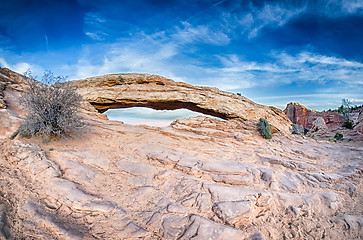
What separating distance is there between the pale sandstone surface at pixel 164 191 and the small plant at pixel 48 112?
17.5 inches

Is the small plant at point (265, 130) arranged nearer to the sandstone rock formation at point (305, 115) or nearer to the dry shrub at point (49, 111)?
the dry shrub at point (49, 111)

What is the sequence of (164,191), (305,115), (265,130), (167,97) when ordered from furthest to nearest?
(305,115) < (167,97) < (265,130) < (164,191)

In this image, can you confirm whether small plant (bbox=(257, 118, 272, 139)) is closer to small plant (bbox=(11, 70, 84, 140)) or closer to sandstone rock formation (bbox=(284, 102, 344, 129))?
small plant (bbox=(11, 70, 84, 140))

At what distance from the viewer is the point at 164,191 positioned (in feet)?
16.4

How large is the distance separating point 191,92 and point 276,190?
960 cm

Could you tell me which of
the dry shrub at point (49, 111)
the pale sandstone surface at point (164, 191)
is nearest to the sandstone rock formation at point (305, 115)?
the pale sandstone surface at point (164, 191)

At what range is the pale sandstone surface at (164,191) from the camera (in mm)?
3644

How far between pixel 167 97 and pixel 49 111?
804cm

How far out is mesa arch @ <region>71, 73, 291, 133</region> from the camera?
13266 millimetres

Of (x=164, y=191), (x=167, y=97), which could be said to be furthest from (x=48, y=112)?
(x=167, y=97)

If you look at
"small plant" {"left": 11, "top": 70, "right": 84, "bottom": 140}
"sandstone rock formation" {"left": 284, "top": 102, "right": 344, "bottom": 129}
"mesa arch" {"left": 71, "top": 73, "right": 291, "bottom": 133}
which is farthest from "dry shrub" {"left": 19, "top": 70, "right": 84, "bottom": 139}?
"sandstone rock formation" {"left": 284, "top": 102, "right": 344, "bottom": 129}

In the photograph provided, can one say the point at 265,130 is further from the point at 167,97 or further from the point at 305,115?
the point at 305,115

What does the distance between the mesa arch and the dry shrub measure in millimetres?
6481

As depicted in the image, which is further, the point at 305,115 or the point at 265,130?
the point at 305,115
